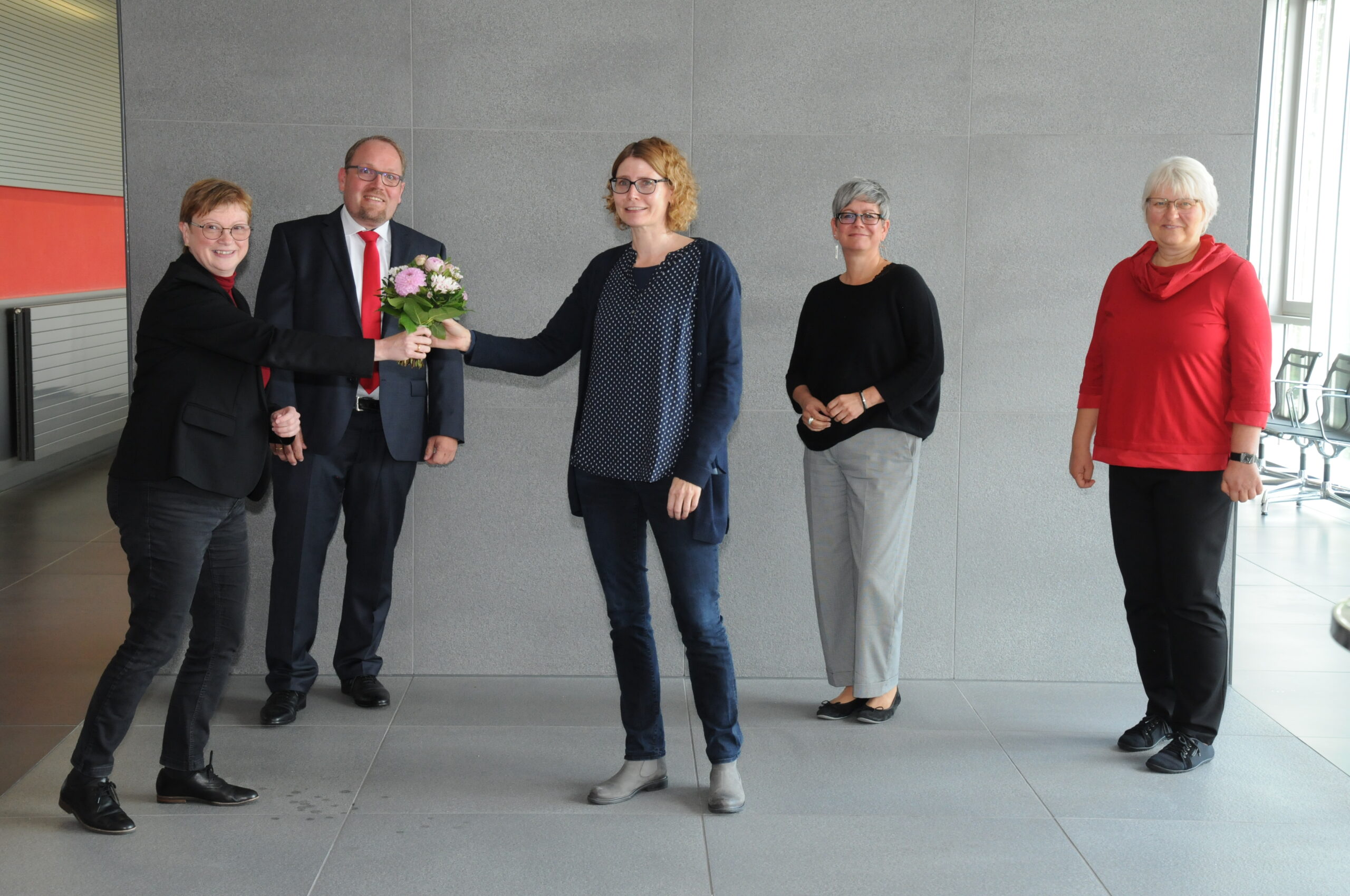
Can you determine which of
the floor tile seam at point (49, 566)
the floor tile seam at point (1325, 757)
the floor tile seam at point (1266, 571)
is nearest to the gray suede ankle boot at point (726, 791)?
the floor tile seam at point (1325, 757)

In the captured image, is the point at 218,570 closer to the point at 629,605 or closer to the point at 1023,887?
the point at 629,605

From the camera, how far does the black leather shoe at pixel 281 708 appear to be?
3.82 m

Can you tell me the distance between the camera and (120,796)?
323 centimetres

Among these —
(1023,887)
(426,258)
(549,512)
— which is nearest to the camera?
(1023,887)

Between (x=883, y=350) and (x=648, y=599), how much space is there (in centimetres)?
119

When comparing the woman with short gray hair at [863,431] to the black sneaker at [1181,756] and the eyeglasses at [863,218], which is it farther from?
the black sneaker at [1181,756]

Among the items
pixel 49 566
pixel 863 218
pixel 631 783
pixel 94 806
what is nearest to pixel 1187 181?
pixel 863 218

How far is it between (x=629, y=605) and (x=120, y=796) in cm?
151

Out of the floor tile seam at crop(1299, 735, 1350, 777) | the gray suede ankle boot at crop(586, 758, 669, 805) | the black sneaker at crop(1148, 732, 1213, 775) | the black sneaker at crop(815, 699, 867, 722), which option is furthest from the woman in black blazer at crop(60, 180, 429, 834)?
the floor tile seam at crop(1299, 735, 1350, 777)

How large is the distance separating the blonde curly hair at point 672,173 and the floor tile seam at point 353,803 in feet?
5.66

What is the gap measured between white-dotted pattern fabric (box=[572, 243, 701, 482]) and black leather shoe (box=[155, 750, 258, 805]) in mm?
1329

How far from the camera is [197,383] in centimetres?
293

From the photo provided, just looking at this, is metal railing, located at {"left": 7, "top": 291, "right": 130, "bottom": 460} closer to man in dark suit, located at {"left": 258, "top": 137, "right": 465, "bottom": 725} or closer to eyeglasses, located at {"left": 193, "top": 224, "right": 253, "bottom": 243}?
man in dark suit, located at {"left": 258, "top": 137, "right": 465, "bottom": 725}

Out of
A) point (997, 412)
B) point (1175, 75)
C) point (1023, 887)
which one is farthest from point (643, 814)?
point (1175, 75)
